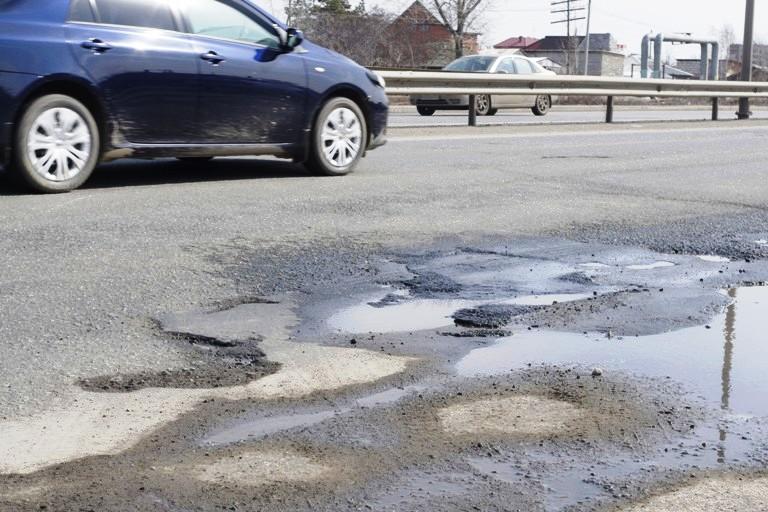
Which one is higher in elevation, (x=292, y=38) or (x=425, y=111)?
(x=292, y=38)

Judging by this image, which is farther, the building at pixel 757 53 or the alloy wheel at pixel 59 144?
the building at pixel 757 53

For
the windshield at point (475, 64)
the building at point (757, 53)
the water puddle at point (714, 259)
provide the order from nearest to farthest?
1. the water puddle at point (714, 259)
2. the windshield at point (475, 64)
3. the building at point (757, 53)

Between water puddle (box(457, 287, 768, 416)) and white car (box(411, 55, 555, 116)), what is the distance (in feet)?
Result: 65.5

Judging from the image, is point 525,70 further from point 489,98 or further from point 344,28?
point 344,28

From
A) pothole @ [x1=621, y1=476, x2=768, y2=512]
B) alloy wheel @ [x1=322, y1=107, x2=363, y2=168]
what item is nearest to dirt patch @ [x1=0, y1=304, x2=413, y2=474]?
pothole @ [x1=621, y1=476, x2=768, y2=512]

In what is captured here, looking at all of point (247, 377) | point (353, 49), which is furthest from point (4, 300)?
point (353, 49)

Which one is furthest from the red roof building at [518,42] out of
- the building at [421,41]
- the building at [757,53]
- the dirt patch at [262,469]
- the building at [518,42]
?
the dirt patch at [262,469]

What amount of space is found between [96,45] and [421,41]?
59.6 meters

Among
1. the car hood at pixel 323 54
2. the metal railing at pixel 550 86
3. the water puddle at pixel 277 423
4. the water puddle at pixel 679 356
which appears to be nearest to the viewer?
the water puddle at pixel 277 423

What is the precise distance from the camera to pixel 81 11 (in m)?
7.83

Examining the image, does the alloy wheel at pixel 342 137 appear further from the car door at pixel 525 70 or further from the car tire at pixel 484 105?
the car door at pixel 525 70

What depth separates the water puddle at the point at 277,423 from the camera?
10.6ft

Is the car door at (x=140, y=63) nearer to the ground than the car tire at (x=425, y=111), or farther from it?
farther from it

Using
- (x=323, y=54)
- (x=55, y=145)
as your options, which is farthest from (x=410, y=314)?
(x=323, y=54)
